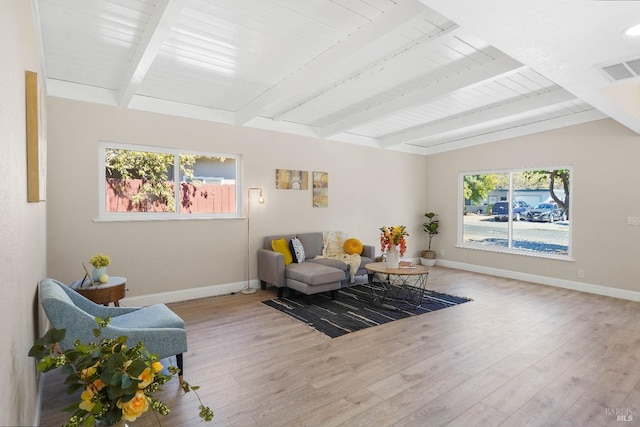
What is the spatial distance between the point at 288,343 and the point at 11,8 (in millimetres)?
3053

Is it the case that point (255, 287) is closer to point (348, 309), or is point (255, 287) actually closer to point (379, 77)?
point (348, 309)

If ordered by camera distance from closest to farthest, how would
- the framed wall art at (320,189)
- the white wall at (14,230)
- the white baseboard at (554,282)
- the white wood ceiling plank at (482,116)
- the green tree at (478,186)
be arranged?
the white wall at (14,230), the white wood ceiling plank at (482,116), the white baseboard at (554,282), the framed wall art at (320,189), the green tree at (478,186)

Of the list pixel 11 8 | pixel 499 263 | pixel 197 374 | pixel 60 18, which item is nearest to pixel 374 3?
pixel 11 8

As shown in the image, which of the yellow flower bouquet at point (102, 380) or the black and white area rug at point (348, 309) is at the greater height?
the yellow flower bouquet at point (102, 380)

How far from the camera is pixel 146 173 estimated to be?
4633mm

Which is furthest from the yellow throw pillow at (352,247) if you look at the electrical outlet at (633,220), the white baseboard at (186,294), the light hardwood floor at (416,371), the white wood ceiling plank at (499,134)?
the electrical outlet at (633,220)

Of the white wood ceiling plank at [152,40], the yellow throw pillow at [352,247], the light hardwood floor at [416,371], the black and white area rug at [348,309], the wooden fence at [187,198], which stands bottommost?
the light hardwood floor at [416,371]

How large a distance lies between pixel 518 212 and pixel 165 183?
6183mm

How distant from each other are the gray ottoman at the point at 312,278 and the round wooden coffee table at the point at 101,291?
2.12m

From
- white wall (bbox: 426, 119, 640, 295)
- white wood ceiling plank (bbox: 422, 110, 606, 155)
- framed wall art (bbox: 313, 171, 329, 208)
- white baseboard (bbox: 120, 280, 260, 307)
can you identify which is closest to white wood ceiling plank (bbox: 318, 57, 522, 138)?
framed wall art (bbox: 313, 171, 329, 208)

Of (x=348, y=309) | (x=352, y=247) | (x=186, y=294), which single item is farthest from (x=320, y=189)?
(x=186, y=294)

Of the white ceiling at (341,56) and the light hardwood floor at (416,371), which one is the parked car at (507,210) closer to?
the white ceiling at (341,56)

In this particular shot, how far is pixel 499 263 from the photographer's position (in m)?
6.61

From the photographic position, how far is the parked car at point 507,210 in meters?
6.42
